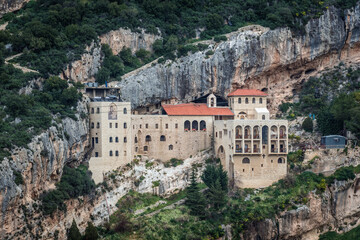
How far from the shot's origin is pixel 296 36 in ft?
355

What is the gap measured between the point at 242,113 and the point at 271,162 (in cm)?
1015

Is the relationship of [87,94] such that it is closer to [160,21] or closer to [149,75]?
[149,75]

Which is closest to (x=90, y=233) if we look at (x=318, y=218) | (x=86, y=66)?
(x=86, y=66)

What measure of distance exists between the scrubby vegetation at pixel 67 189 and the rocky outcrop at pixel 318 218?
19861 mm

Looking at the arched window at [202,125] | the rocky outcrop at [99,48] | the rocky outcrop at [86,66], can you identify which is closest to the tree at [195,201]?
the arched window at [202,125]

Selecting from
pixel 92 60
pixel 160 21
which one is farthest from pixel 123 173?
pixel 160 21

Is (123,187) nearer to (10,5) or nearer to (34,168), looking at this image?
(34,168)

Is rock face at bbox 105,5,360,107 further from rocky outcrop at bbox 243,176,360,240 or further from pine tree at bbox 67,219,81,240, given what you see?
pine tree at bbox 67,219,81,240

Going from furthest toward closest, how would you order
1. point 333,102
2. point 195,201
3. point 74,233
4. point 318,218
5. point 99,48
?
point 99,48 < point 333,102 < point 318,218 < point 195,201 < point 74,233

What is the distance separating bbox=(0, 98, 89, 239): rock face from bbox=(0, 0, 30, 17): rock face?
110ft

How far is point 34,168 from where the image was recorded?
8044 cm

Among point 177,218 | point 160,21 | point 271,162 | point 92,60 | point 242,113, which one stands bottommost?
point 177,218

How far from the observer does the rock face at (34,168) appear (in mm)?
75625

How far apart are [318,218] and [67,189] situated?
100 feet
